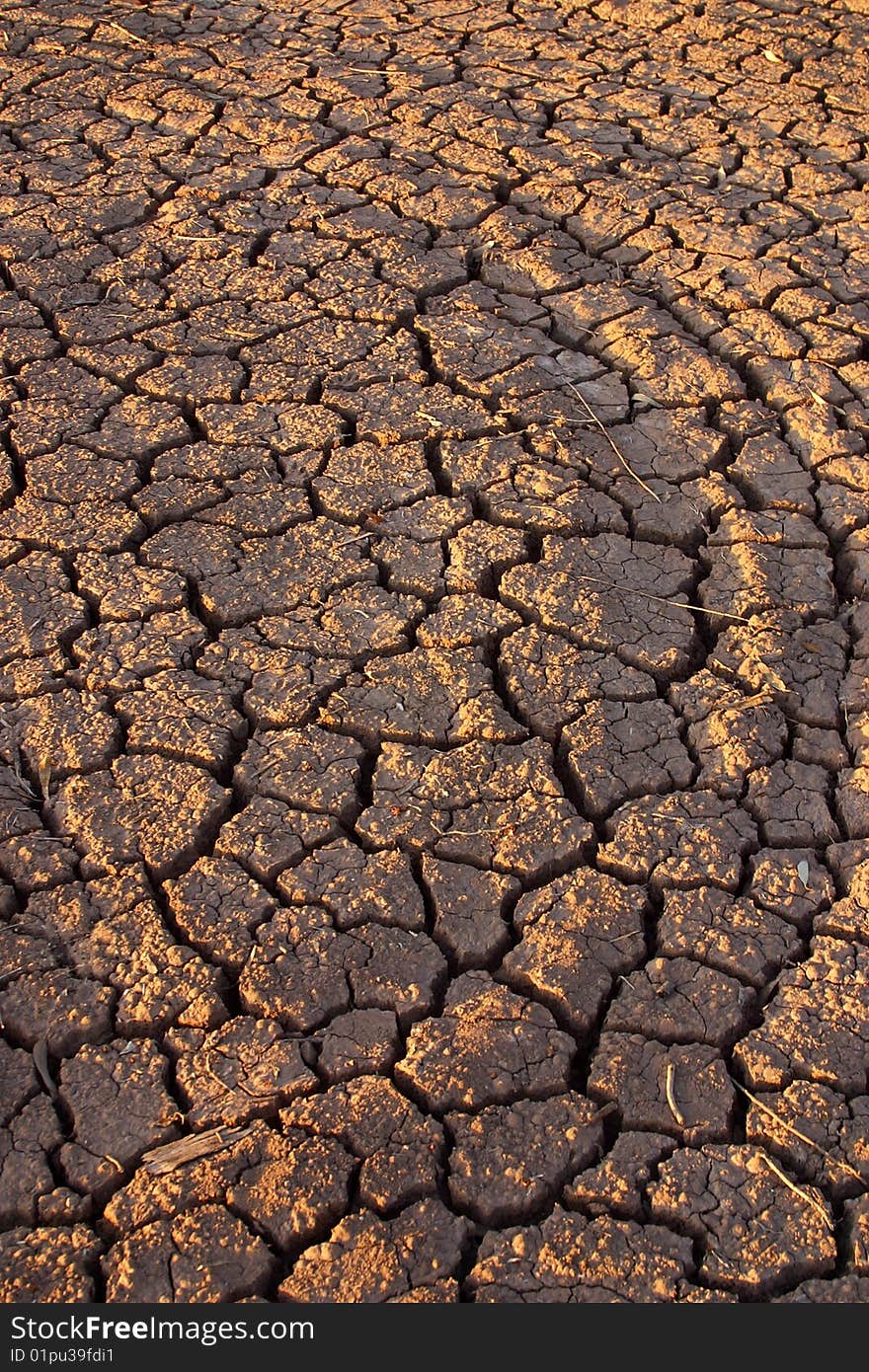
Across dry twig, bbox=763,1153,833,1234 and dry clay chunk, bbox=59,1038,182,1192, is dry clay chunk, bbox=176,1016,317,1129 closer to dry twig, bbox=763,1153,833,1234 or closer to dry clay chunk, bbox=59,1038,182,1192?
dry clay chunk, bbox=59,1038,182,1192

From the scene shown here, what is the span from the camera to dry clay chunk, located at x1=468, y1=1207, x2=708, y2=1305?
204 centimetres

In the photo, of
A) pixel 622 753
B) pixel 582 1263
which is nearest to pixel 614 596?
pixel 622 753

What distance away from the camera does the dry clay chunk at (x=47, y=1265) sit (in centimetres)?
202

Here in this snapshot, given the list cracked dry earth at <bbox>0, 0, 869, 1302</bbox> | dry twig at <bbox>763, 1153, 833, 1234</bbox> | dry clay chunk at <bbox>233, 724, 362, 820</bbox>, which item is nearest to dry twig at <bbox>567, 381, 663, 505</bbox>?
cracked dry earth at <bbox>0, 0, 869, 1302</bbox>

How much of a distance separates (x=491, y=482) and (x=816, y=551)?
0.83 meters

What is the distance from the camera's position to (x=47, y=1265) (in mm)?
2049

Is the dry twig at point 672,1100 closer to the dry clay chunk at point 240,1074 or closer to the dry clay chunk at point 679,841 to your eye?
the dry clay chunk at point 679,841

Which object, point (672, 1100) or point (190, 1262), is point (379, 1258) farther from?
point (672, 1100)

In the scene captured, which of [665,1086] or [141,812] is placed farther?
[141,812]

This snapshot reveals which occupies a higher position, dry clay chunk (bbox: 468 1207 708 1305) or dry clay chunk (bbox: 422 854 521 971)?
dry clay chunk (bbox: 422 854 521 971)

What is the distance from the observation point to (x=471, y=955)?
249 cm

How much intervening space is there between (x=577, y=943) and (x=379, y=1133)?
522mm

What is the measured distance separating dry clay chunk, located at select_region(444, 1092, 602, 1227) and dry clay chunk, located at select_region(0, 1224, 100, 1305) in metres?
0.57

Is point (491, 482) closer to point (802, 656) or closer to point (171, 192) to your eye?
point (802, 656)
